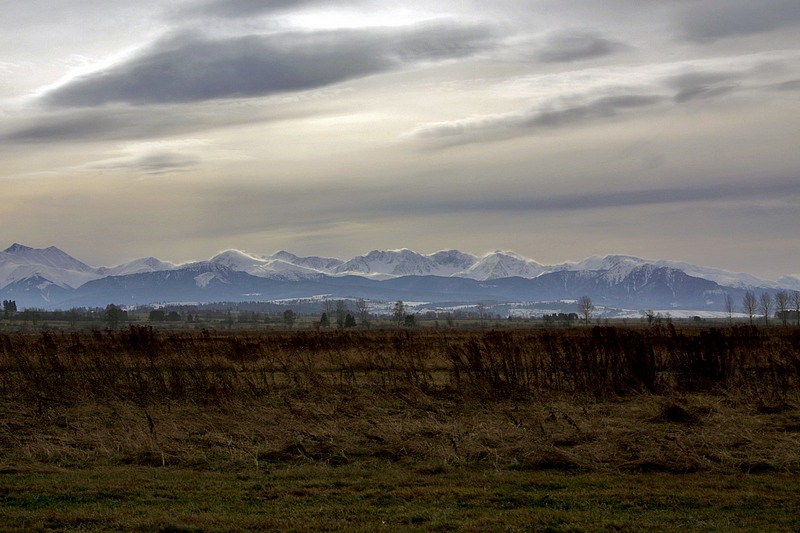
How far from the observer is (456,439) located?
1460 cm

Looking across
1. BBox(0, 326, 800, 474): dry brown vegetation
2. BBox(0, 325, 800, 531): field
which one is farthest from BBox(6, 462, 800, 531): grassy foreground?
BBox(0, 326, 800, 474): dry brown vegetation

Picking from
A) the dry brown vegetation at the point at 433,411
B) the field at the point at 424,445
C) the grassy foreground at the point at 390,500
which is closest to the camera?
the grassy foreground at the point at 390,500

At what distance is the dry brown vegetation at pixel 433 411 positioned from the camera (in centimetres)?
1359

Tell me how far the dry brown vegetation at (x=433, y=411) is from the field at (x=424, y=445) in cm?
7

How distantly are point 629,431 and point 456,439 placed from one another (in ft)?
11.0

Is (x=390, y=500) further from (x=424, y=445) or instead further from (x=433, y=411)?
(x=433, y=411)

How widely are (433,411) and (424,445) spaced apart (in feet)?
13.1

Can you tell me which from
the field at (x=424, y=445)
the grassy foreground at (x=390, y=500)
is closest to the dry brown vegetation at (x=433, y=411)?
the field at (x=424, y=445)

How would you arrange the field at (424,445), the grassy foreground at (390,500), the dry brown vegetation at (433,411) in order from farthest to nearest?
the dry brown vegetation at (433,411) → the field at (424,445) → the grassy foreground at (390,500)

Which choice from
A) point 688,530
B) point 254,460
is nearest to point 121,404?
point 254,460

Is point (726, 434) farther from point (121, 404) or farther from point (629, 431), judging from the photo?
point (121, 404)

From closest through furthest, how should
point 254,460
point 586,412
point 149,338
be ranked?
point 254,460 < point 586,412 < point 149,338

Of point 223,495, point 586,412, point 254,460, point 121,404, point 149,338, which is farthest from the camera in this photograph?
point 149,338

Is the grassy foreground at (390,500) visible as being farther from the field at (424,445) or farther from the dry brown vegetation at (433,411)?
the dry brown vegetation at (433,411)
